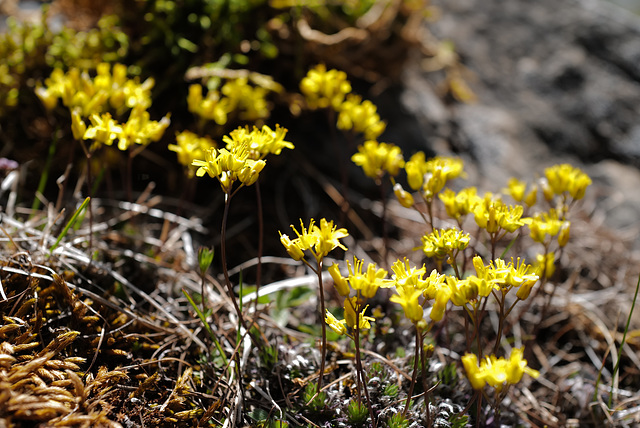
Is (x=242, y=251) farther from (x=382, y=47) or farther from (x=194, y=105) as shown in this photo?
(x=382, y=47)

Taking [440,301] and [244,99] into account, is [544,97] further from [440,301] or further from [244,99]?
[440,301]

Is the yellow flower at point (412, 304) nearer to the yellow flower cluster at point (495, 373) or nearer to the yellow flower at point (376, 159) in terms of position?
the yellow flower cluster at point (495, 373)

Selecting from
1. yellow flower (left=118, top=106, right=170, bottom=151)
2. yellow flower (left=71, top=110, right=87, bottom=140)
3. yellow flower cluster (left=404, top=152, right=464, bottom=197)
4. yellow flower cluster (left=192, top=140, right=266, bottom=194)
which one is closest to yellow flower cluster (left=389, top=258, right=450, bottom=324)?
yellow flower cluster (left=404, top=152, right=464, bottom=197)

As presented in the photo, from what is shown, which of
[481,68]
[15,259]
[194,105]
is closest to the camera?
[15,259]

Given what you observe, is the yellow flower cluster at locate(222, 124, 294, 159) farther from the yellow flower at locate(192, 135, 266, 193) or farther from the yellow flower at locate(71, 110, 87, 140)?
the yellow flower at locate(71, 110, 87, 140)

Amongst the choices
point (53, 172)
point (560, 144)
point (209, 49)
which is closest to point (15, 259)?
point (53, 172)

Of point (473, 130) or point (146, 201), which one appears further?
point (473, 130)
